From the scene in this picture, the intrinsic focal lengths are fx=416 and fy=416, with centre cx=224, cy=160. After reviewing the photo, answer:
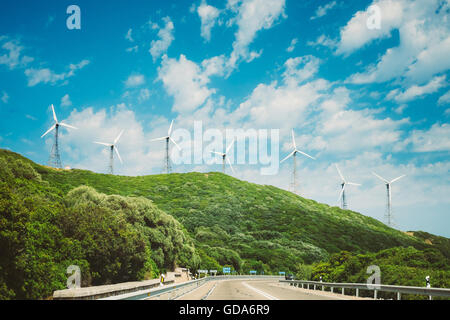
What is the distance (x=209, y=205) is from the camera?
148625 millimetres

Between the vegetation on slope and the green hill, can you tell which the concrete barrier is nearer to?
the green hill

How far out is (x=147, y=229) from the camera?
56.6 m

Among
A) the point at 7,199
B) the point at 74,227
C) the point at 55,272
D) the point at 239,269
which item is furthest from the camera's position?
the point at 239,269

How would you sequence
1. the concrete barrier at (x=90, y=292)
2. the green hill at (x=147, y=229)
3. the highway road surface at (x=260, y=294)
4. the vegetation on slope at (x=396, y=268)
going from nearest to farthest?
the concrete barrier at (x=90, y=292), the highway road surface at (x=260, y=294), the vegetation on slope at (x=396, y=268), the green hill at (x=147, y=229)

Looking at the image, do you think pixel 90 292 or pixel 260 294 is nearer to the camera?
pixel 90 292

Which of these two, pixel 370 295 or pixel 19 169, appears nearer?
pixel 370 295

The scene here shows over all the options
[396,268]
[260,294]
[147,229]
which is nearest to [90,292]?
[260,294]

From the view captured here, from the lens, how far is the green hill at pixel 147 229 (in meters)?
25.7

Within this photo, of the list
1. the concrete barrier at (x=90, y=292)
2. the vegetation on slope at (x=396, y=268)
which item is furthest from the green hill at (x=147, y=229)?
the vegetation on slope at (x=396, y=268)

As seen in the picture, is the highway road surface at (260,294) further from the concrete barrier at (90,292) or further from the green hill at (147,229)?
the green hill at (147,229)

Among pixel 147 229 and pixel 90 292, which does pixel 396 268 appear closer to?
pixel 90 292
